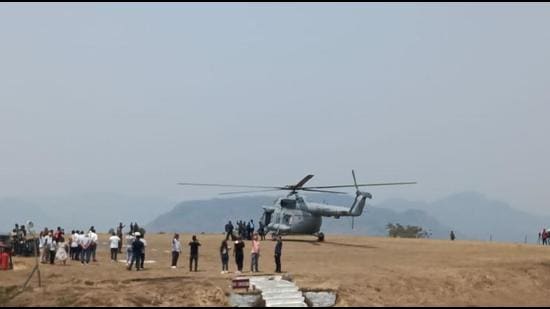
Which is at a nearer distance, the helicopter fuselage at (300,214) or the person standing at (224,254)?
the person standing at (224,254)

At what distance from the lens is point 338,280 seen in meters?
31.4

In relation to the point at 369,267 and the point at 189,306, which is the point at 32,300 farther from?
the point at 369,267

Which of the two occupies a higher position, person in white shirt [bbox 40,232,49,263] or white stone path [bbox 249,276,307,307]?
person in white shirt [bbox 40,232,49,263]

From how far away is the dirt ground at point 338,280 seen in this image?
28098mm

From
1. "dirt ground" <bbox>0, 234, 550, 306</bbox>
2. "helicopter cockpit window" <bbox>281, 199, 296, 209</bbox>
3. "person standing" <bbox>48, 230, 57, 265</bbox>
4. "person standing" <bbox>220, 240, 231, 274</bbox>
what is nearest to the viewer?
"dirt ground" <bbox>0, 234, 550, 306</bbox>

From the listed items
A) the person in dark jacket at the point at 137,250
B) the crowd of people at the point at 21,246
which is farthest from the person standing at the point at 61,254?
the crowd of people at the point at 21,246

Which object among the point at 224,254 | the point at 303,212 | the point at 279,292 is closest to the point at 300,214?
the point at 303,212

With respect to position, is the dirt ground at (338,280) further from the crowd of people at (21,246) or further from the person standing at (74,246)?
the crowd of people at (21,246)

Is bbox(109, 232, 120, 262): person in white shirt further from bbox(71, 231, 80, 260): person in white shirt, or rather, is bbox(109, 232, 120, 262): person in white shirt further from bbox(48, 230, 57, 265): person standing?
bbox(48, 230, 57, 265): person standing

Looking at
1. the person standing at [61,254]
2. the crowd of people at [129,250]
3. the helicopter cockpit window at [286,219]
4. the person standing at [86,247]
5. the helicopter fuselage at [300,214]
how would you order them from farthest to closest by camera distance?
the helicopter cockpit window at [286,219] → the helicopter fuselage at [300,214] → the person standing at [86,247] → the person standing at [61,254] → the crowd of people at [129,250]

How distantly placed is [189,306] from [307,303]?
15.2 feet

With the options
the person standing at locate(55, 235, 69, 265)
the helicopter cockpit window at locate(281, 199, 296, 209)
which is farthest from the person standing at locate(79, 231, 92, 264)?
Result: the helicopter cockpit window at locate(281, 199, 296, 209)

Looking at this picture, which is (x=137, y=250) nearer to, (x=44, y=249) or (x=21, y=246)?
(x=44, y=249)

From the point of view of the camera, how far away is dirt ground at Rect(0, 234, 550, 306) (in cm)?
2810
